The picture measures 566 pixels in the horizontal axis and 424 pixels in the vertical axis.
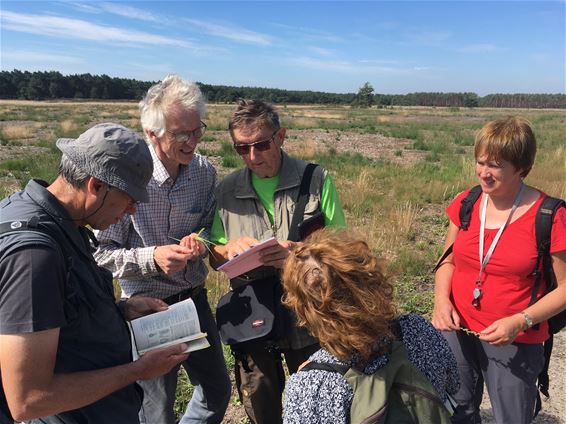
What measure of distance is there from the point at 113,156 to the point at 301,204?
1.16 meters

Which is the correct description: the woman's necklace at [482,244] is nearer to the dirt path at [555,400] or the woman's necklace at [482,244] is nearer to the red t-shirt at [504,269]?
the red t-shirt at [504,269]

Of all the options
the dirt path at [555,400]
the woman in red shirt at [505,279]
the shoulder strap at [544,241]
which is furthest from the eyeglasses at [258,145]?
the dirt path at [555,400]

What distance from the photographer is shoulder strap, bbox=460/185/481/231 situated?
8.15 feet

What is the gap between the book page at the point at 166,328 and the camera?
194 cm

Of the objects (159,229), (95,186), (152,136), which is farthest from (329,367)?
(152,136)

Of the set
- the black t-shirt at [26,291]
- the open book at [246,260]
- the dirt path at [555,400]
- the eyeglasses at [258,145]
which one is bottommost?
the dirt path at [555,400]

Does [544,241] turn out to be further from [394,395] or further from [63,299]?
[63,299]

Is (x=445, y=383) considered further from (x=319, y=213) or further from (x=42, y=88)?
(x=42, y=88)

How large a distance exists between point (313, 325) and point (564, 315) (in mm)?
1603

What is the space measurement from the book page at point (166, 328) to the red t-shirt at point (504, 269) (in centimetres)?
154

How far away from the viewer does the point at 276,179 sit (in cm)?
257

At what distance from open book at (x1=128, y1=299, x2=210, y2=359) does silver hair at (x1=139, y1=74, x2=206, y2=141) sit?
1.01 metres

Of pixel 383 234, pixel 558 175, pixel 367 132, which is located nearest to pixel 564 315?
pixel 383 234

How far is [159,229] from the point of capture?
2.53 meters
